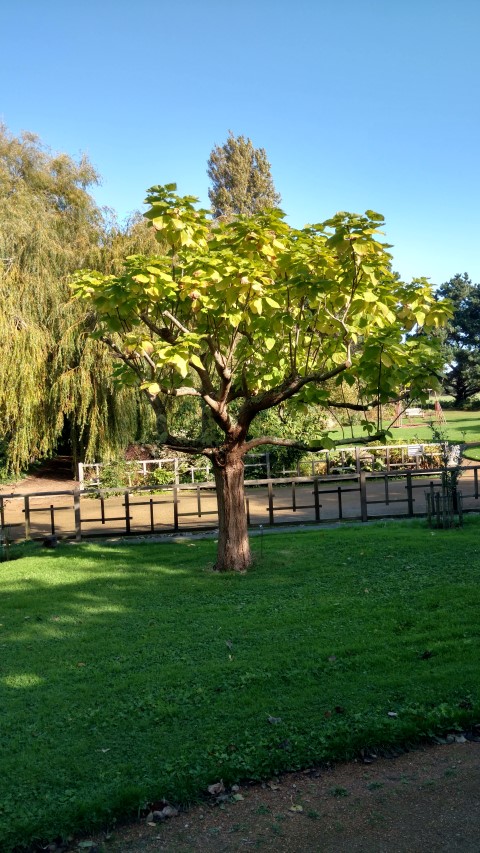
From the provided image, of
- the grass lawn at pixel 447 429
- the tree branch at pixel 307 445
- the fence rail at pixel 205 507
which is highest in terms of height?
the grass lawn at pixel 447 429

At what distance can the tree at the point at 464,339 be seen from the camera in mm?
59219

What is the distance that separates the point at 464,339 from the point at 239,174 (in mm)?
26808

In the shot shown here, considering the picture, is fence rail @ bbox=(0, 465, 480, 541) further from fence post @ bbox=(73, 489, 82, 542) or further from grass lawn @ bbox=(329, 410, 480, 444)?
grass lawn @ bbox=(329, 410, 480, 444)

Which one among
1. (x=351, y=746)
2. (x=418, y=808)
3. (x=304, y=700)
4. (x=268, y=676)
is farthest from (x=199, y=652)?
(x=418, y=808)

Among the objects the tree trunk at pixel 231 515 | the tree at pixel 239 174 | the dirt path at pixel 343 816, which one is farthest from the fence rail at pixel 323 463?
the tree at pixel 239 174

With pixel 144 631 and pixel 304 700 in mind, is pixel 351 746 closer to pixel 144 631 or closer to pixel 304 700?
pixel 304 700

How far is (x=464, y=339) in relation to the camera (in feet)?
213

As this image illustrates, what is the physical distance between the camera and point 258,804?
154 inches

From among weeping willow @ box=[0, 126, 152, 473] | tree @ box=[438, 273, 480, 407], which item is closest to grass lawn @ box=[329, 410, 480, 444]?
tree @ box=[438, 273, 480, 407]

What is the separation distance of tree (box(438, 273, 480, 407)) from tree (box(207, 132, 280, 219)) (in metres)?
19.7

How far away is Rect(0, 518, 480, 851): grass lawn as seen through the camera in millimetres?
4191

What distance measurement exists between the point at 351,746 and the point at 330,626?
7.78ft

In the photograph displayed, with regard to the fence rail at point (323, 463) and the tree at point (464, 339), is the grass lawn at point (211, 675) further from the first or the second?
the tree at point (464, 339)

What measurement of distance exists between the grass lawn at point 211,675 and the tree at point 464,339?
52144 millimetres
